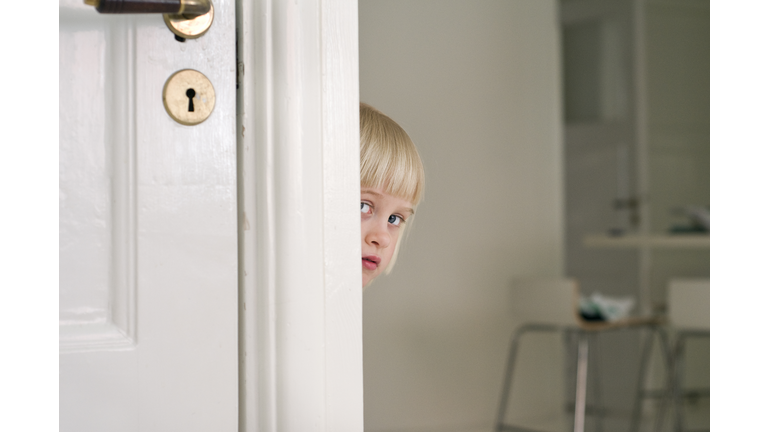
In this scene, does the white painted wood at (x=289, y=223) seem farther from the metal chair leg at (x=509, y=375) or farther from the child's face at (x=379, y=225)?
the metal chair leg at (x=509, y=375)

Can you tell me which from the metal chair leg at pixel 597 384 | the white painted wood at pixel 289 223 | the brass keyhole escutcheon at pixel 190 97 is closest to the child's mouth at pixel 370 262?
the white painted wood at pixel 289 223

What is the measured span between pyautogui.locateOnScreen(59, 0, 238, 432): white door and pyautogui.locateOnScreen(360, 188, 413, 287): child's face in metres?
0.25

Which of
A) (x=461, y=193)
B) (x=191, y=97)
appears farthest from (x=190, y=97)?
(x=461, y=193)

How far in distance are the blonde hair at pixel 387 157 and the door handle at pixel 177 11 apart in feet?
0.89

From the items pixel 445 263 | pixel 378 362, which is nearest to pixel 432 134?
pixel 445 263

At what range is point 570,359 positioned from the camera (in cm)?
332

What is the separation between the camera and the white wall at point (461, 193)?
1043mm

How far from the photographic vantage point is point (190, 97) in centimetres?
61

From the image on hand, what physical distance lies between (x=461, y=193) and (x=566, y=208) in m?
2.26

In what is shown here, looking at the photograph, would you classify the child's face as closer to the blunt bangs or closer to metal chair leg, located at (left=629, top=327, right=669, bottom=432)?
the blunt bangs

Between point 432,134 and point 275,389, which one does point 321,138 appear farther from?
point 432,134

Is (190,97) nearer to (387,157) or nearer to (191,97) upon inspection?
(191,97)

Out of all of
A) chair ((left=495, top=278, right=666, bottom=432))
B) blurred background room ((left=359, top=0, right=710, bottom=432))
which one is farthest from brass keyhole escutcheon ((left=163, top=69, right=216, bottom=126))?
chair ((left=495, top=278, right=666, bottom=432))

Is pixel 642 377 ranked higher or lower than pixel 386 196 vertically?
lower
